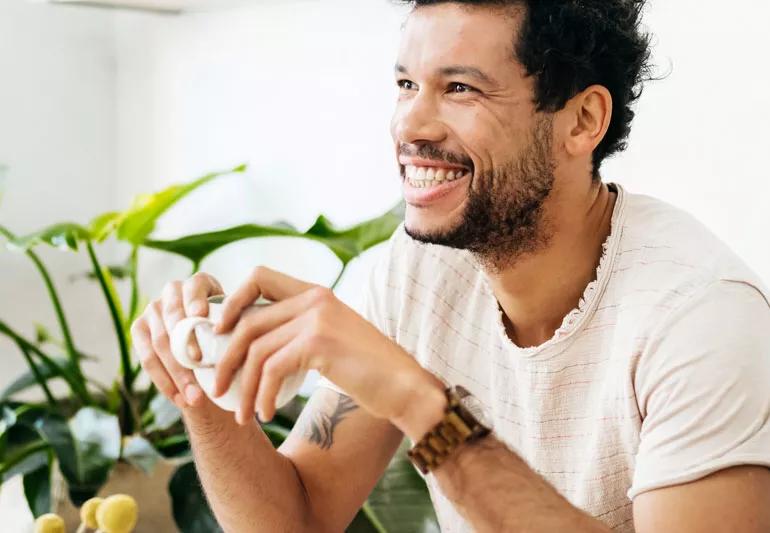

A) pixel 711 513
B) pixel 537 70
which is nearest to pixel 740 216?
pixel 537 70

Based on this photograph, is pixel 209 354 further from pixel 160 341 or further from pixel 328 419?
pixel 328 419

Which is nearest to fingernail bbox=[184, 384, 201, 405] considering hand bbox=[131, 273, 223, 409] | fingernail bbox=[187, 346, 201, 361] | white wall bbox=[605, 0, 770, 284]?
hand bbox=[131, 273, 223, 409]

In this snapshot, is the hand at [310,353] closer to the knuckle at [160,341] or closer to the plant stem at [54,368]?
the knuckle at [160,341]

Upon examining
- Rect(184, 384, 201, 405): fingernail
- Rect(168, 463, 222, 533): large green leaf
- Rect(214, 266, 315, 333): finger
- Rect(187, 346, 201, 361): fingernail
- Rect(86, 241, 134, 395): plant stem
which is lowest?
Rect(168, 463, 222, 533): large green leaf

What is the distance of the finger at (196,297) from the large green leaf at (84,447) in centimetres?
70

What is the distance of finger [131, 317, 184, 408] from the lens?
1063mm

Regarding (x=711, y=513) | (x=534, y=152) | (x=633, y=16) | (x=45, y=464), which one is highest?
(x=633, y=16)

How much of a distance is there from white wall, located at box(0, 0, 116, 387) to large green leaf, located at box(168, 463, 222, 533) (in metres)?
0.80

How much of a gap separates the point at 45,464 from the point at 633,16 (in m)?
1.21

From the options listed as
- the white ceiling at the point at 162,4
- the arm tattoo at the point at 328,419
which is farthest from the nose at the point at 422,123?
the white ceiling at the point at 162,4

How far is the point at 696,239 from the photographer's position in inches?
45.2

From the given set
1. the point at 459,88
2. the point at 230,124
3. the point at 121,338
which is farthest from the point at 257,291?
the point at 230,124

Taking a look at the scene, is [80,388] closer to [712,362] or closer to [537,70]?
[537,70]

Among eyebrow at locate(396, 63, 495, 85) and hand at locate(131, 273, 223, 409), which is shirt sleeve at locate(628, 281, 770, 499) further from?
hand at locate(131, 273, 223, 409)
